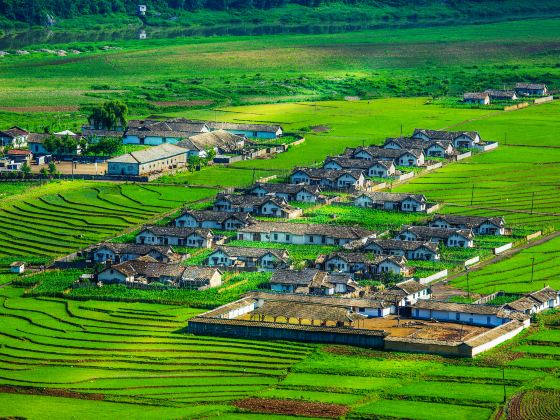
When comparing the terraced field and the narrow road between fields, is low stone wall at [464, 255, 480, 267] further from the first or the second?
the terraced field

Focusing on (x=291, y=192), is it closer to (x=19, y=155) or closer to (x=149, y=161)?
(x=149, y=161)

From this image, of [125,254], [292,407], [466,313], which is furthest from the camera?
[125,254]

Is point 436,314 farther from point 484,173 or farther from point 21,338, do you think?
point 484,173

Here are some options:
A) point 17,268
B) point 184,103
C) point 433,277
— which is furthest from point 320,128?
point 433,277

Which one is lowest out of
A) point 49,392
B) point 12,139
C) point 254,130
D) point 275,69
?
point 275,69

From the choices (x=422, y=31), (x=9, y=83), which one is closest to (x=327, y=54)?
(x=422, y=31)

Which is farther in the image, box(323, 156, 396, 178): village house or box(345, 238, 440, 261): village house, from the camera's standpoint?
box(323, 156, 396, 178): village house

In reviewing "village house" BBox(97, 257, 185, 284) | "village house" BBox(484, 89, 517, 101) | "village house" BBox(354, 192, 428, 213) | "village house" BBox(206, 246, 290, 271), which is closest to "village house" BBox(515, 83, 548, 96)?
"village house" BBox(484, 89, 517, 101)
